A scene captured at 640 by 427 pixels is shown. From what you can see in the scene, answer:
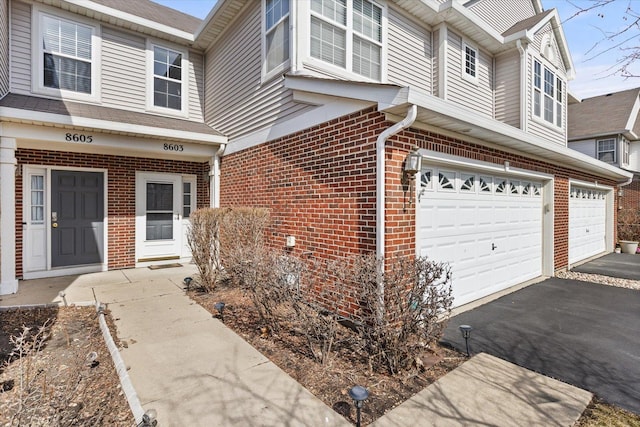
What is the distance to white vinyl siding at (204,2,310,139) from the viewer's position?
6.43 meters

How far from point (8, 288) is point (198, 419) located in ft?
18.1

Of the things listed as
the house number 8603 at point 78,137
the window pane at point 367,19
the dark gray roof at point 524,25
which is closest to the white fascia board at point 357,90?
the window pane at point 367,19

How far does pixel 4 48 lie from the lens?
6547mm

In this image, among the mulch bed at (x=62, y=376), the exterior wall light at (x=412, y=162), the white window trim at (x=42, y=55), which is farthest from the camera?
the white window trim at (x=42, y=55)

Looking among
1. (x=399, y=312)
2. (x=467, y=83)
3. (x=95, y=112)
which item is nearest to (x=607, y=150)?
(x=467, y=83)

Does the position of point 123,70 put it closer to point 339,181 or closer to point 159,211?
point 159,211

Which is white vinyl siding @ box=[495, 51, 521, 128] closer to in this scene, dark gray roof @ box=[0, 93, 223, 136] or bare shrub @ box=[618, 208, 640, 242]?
bare shrub @ box=[618, 208, 640, 242]

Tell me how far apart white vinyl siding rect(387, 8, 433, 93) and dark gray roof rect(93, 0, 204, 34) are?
5.33m

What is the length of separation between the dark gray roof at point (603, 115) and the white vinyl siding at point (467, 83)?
1080 cm

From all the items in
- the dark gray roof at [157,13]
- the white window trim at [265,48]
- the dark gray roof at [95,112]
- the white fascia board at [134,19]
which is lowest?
the dark gray roof at [95,112]

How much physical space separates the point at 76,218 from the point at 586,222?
14218 millimetres

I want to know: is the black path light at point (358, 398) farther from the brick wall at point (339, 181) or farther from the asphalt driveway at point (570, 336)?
the asphalt driveway at point (570, 336)

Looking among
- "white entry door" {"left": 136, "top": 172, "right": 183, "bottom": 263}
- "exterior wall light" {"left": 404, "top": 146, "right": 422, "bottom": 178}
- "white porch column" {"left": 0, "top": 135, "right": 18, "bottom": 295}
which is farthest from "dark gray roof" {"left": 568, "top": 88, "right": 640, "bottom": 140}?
"white porch column" {"left": 0, "top": 135, "right": 18, "bottom": 295}

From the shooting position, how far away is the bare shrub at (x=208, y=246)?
6.07 meters
